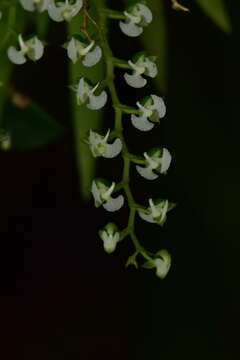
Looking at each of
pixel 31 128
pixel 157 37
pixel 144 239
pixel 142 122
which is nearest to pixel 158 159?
pixel 142 122

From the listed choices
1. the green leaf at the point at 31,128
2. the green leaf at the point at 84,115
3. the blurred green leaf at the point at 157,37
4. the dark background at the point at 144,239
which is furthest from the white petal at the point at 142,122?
the dark background at the point at 144,239

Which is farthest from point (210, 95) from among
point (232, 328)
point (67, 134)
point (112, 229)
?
point (112, 229)

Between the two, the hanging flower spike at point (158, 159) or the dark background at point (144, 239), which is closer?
the hanging flower spike at point (158, 159)

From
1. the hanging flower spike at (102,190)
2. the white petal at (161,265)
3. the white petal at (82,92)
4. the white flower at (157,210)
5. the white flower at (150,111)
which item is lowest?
the white petal at (161,265)

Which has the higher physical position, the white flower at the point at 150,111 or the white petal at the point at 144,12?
the white petal at the point at 144,12

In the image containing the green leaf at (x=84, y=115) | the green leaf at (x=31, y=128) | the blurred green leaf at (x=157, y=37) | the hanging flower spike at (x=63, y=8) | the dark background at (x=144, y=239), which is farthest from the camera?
the dark background at (x=144, y=239)

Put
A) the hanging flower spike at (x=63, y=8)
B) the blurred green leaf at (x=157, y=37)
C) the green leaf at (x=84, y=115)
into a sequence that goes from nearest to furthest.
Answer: the hanging flower spike at (x=63, y=8) < the green leaf at (x=84, y=115) < the blurred green leaf at (x=157, y=37)

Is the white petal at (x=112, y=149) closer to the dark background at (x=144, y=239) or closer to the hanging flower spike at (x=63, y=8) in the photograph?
the hanging flower spike at (x=63, y=8)

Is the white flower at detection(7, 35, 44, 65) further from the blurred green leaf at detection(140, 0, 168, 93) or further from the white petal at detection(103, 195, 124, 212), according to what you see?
the blurred green leaf at detection(140, 0, 168, 93)

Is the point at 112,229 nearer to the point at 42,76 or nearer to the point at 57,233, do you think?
the point at 42,76
